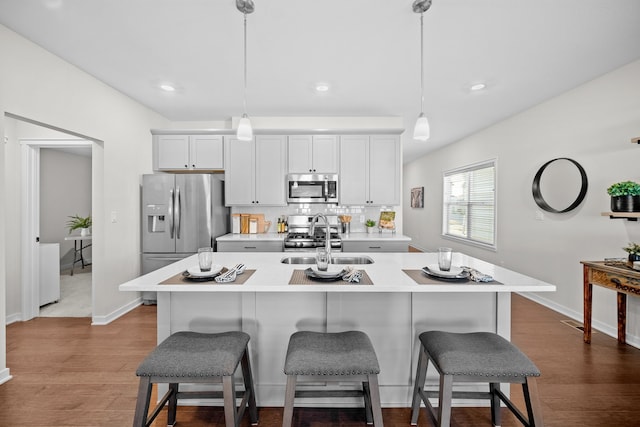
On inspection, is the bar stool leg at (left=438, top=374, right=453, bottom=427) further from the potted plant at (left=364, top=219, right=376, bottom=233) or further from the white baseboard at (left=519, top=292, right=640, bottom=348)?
the potted plant at (left=364, top=219, right=376, bottom=233)

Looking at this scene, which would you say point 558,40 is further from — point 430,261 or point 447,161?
point 447,161

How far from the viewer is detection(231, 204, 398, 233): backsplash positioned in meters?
4.51

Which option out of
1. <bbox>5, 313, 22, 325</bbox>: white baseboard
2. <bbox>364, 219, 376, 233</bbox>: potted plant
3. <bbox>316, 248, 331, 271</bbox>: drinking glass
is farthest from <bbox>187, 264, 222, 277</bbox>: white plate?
<bbox>5, 313, 22, 325</bbox>: white baseboard

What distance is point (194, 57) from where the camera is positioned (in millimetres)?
2686

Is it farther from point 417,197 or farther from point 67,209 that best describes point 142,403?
point 417,197

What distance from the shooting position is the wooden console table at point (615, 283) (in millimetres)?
2387

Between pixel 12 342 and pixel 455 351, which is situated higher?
pixel 455 351

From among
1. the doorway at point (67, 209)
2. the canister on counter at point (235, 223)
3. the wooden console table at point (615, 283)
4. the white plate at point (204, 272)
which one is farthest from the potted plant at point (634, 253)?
the doorway at point (67, 209)

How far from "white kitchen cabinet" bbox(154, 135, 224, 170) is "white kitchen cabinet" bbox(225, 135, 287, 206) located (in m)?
0.16

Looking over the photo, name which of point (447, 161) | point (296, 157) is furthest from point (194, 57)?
point (447, 161)

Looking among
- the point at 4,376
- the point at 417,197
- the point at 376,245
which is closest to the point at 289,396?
the point at 4,376

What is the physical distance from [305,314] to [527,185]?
3.87m

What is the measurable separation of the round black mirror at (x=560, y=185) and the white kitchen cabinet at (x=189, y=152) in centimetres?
433

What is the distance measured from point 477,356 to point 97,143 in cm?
400
